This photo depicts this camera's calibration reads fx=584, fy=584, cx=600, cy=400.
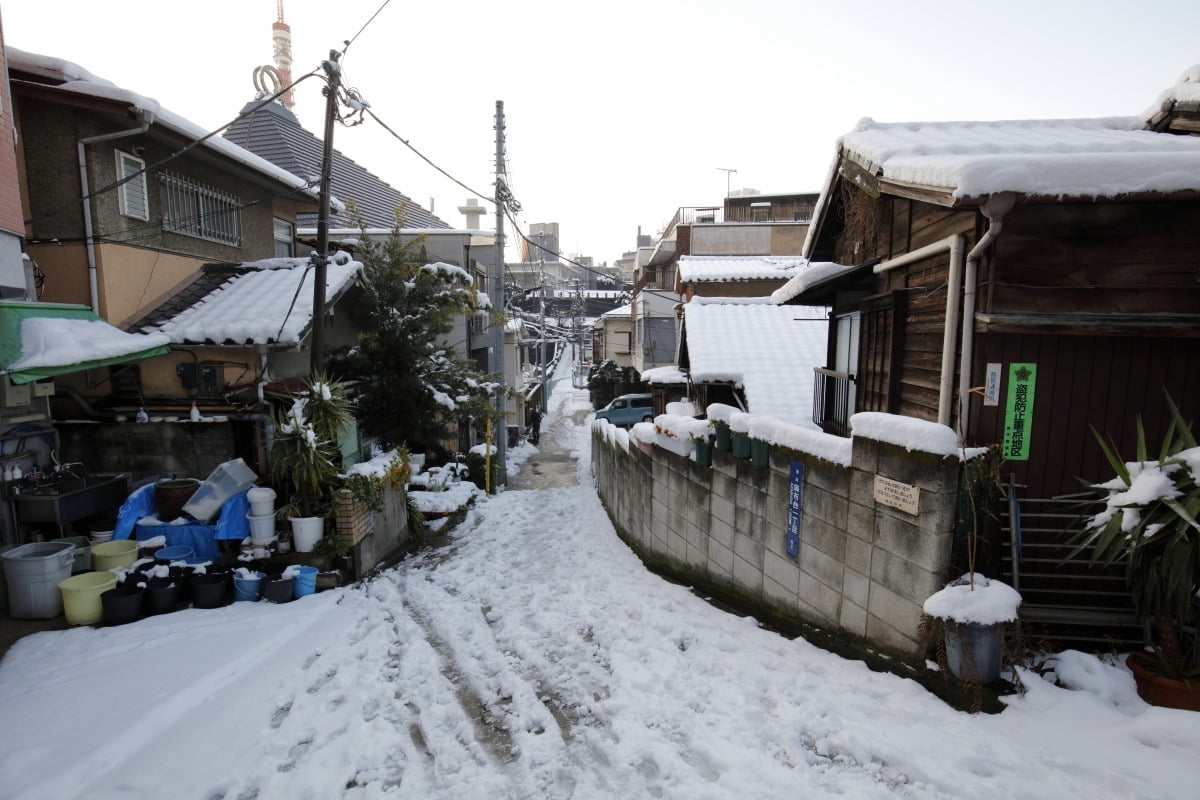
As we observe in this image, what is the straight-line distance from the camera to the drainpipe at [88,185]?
8.56 metres

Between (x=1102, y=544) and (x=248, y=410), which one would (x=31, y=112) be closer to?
(x=248, y=410)

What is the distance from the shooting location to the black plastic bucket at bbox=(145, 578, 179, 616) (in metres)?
6.32

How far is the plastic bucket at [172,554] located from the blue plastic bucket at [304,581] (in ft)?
4.62

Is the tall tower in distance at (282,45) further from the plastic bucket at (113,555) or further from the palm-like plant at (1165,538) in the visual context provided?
the palm-like plant at (1165,538)

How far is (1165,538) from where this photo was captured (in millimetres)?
3291

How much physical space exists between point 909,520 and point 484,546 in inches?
279

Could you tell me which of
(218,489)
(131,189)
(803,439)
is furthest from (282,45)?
(803,439)

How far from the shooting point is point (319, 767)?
3865 mm

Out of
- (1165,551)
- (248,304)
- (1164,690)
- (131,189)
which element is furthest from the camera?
(248,304)

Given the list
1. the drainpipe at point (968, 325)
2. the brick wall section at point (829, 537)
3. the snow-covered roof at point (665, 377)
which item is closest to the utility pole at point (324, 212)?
the brick wall section at point (829, 537)

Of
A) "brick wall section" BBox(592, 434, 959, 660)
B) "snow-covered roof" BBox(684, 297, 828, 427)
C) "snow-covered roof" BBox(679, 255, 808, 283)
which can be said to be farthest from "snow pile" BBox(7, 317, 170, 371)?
"snow-covered roof" BBox(679, 255, 808, 283)

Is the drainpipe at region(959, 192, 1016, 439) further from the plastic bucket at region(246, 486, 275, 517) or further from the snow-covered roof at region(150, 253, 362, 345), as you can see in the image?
the snow-covered roof at region(150, 253, 362, 345)

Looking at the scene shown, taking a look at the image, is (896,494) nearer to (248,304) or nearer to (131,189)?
(248,304)

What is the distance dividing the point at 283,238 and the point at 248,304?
5664 millimetres
